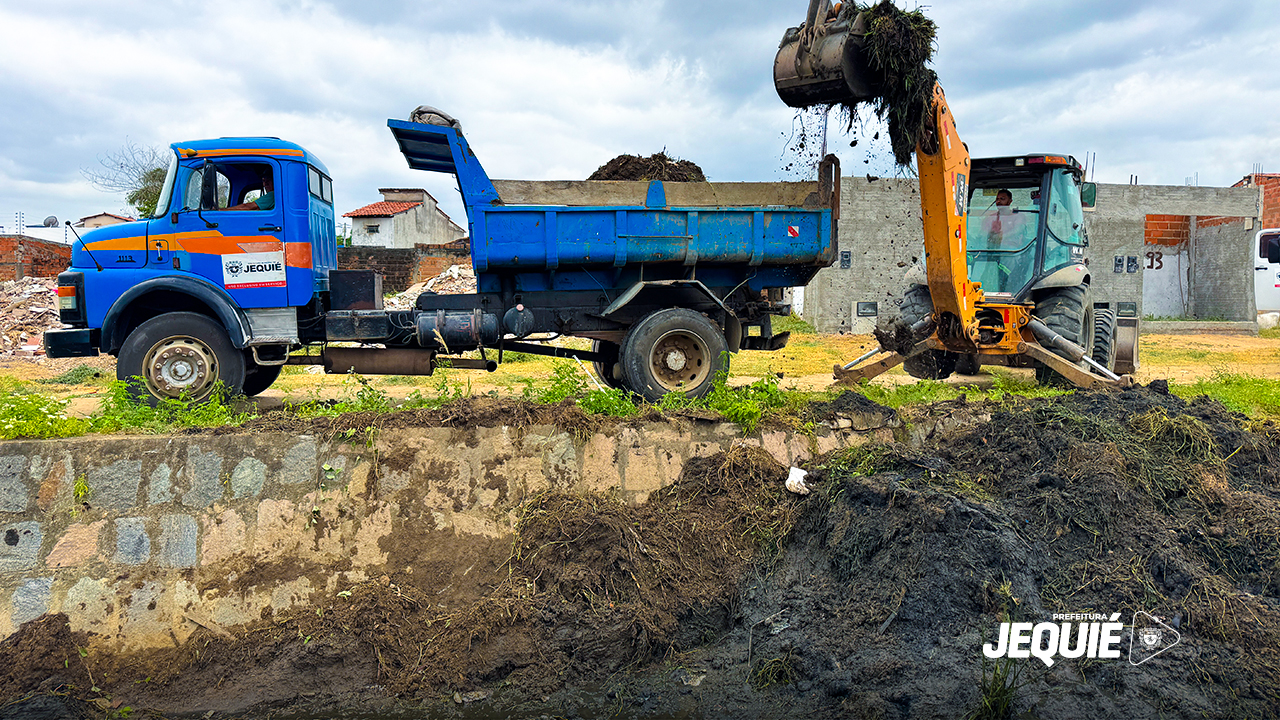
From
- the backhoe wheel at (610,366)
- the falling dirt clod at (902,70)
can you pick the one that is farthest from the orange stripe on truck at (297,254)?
the falling dirt clod at (902,70)

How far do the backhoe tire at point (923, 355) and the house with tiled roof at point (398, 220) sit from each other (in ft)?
66.0

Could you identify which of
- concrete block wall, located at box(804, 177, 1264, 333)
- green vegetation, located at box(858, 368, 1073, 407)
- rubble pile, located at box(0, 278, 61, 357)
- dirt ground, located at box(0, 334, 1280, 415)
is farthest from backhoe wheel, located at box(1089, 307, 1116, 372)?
rubble pile, located at box(0, 278, 61, 357)

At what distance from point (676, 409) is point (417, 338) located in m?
2.63

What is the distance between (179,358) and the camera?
6.43 metres

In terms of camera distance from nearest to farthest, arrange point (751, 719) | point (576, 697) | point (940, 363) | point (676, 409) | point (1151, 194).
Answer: point (751, 719)
point (576, 697)
point (676, 409)
point (940, 363)
point (1151, 194)

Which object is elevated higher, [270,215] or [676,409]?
[270,215]

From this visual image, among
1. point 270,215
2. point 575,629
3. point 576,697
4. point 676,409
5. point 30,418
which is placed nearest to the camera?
point 576,697

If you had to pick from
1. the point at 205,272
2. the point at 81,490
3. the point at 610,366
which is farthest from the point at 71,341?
the point at 610,366

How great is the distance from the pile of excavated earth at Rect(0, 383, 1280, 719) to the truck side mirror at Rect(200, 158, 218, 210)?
3.23 m

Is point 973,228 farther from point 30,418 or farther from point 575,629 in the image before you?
point 30,418

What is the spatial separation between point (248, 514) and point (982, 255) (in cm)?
758

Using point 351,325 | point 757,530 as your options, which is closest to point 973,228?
point 757,530

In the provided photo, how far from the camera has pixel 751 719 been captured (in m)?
3.75

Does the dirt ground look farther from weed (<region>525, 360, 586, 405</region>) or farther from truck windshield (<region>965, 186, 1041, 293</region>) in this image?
weed (<region>525, 360, 586, 405</region>)
